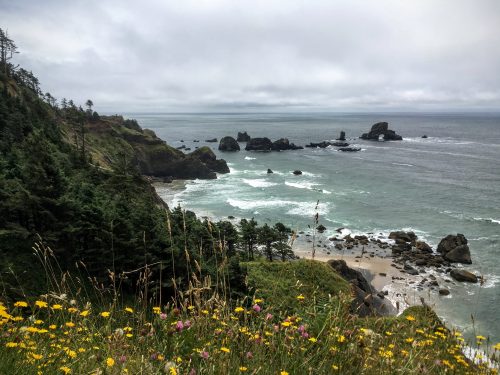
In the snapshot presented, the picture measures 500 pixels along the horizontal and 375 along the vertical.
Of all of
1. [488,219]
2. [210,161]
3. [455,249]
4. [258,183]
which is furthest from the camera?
[210,161]

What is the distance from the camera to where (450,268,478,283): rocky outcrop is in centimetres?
3818

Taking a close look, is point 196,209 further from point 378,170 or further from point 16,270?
point 378,170

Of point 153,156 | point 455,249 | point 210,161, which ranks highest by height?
point 153,156

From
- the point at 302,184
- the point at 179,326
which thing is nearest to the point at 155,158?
the point at 302,184

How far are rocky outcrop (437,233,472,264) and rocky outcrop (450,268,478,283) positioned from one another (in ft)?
11.3

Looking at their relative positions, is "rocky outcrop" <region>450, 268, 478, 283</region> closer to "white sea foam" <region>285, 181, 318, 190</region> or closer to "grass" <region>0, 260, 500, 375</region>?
"white sea foam" <region>285, 181, 318, 190</region>

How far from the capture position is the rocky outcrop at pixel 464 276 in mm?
38178

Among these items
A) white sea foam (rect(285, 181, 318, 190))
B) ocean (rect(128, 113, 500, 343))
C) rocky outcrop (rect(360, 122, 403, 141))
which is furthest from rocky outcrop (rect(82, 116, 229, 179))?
rocky outcrop (rect(360, 122, 403, 141))

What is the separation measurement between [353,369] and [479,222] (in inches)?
2353

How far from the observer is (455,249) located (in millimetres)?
42750

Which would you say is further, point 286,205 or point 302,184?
point 302,184

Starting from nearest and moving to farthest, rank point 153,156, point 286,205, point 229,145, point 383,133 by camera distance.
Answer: point 286,205 < point 153,156 < point 229,145 < point 383,133

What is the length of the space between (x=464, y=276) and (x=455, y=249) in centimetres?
508

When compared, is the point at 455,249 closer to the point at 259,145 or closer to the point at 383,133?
the point at 259,145
